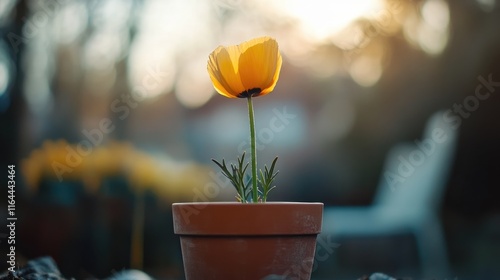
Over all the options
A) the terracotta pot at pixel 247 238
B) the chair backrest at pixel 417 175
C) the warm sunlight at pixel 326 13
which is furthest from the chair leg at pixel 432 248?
the terracotta pot at pixel 247 238

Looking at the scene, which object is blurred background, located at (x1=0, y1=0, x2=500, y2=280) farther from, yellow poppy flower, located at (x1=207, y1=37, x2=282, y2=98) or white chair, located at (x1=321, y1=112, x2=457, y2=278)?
yellow poppy flower, located at (x1=207, y1=37, x2=282, y2=98)

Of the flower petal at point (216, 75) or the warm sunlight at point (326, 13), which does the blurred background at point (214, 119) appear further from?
the flower petal at point (216, 75)

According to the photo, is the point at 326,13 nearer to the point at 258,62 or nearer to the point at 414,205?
the point at 414,205

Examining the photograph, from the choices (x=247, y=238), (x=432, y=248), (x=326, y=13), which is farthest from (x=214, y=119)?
(x=247, y=238)

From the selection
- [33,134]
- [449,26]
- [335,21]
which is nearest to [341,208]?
[335,21]

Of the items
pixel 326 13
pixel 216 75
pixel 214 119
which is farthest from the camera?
pixel 214 119

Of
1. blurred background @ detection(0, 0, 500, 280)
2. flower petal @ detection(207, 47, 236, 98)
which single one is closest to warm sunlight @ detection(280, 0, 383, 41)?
blurred background @ detection(0, 0, 500, 280)
